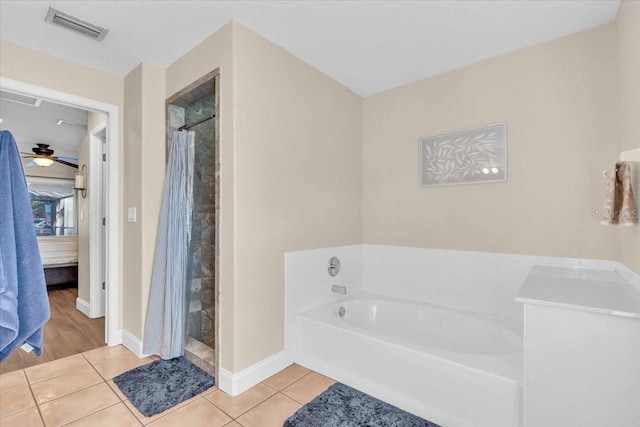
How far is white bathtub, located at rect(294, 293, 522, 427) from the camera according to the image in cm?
155

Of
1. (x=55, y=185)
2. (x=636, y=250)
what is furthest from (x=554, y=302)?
(x=55, y=185)

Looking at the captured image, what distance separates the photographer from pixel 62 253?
505cm

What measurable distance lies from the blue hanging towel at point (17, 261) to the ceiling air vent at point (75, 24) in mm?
1248

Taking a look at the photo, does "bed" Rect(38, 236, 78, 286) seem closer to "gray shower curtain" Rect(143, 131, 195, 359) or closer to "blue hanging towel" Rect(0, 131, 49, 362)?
"gray shower curtain" Rect(143, 131, 195, 359)

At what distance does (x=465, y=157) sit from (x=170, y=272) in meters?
2.47

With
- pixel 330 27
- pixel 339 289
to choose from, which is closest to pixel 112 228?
pixel 339 289

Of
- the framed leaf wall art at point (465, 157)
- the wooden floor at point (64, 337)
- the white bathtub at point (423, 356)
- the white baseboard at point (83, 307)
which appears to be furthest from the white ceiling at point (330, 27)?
the white baseboard at point (83, 307)

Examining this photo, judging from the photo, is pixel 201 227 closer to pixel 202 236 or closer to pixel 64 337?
pixel 202 236

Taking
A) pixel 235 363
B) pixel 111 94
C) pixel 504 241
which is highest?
pixel 111 94

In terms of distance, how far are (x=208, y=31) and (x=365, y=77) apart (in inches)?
52.3

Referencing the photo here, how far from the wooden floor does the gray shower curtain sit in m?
0.78

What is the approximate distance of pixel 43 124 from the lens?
13.0 feet

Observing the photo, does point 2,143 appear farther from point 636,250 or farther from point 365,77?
point 636,250

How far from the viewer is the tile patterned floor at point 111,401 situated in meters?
1.73
